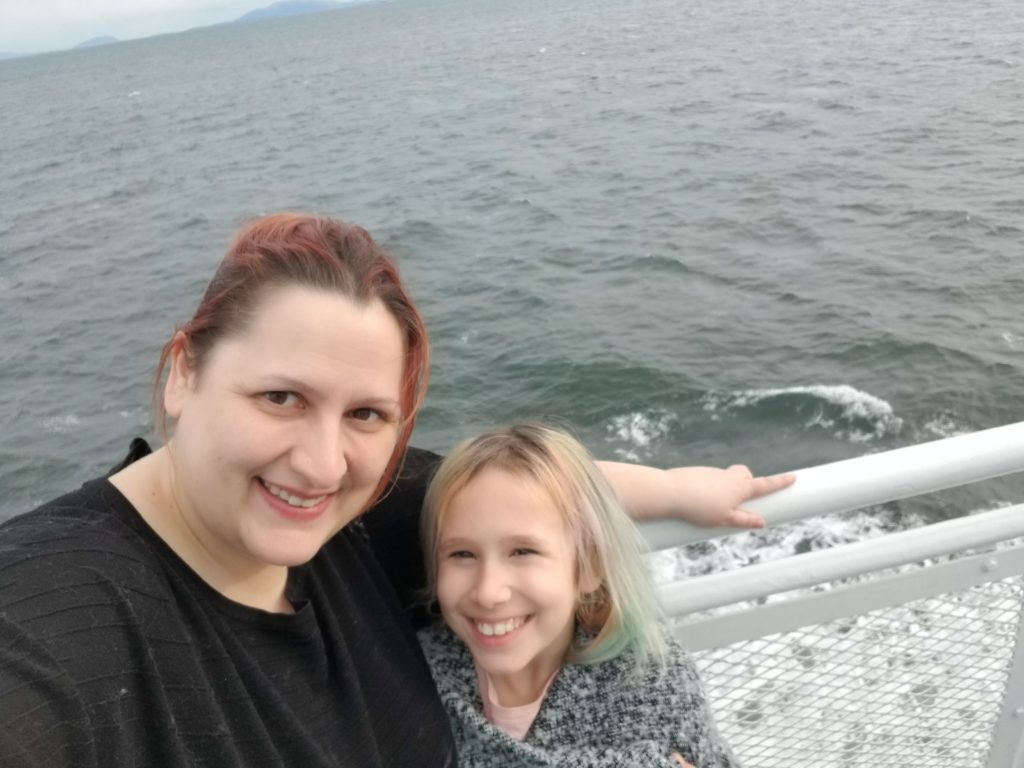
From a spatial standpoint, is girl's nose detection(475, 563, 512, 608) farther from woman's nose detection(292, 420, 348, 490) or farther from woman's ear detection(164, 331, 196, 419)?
woman's ear detection(164, 331, 196, 419)

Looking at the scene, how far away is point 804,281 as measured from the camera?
14.3m

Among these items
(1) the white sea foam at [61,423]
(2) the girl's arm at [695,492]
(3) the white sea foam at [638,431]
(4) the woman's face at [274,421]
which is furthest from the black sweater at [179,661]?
(1) the white sea foam at [61,423]

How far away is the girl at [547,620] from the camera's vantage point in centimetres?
Result: 198

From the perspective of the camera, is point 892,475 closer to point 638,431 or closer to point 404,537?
point 404,537

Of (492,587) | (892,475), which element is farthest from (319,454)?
(892,475)

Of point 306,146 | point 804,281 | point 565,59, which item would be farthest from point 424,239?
point 565,59

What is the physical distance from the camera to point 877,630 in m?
2.25

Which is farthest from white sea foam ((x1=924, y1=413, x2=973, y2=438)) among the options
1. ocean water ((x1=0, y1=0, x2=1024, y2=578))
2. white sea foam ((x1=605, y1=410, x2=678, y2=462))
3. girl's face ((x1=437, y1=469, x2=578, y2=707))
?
girl's face ((x1=437, y1=469, x2=578, y2=707))

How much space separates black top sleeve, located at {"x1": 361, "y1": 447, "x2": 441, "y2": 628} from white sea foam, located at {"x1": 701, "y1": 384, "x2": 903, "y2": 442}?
29.4 ft

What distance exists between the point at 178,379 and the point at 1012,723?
230 centimetres

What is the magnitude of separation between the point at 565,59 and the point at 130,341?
38613 mm

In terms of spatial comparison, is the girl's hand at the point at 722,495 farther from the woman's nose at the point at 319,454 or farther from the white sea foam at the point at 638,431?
the white sea foam at the point at 638,431

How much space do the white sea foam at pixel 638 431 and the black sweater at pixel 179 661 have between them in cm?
A: 858

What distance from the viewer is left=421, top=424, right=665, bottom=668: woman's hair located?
2.02 m
